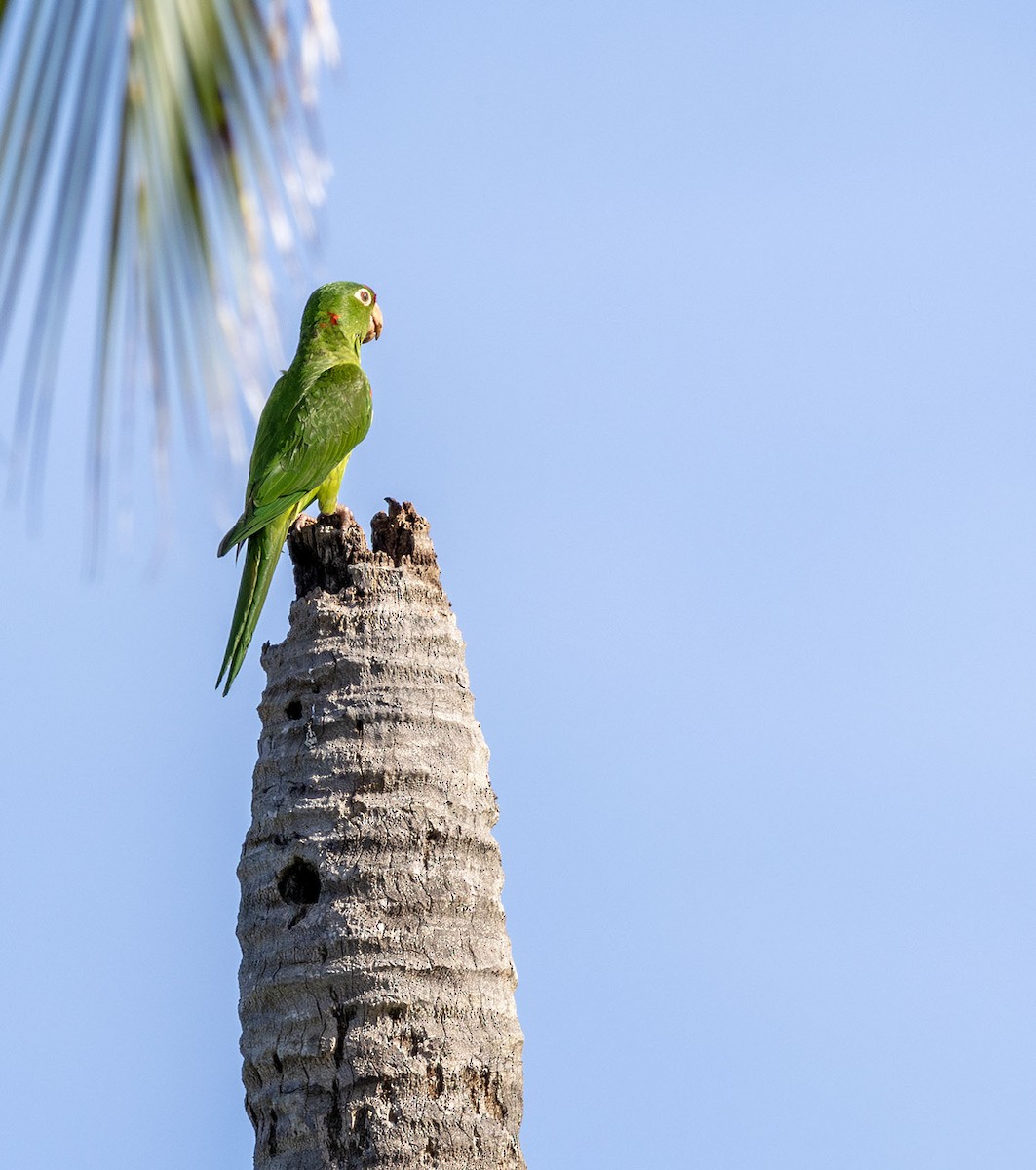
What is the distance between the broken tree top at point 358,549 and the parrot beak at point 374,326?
3046 millimetres

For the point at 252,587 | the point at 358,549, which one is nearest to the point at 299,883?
the point at 358,549

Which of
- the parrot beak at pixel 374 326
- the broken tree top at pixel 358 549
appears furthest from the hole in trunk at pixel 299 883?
the parrot beak at pixel 374 326

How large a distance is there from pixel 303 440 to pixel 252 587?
0.98 meters

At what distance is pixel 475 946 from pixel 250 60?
3903 millimetres

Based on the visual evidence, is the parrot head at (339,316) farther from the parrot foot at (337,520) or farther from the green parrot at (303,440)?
the parrot foot at (337,520)

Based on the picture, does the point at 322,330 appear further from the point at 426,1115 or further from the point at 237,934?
the point at 426,1115

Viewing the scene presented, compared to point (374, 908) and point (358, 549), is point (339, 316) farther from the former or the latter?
point (374, 908)

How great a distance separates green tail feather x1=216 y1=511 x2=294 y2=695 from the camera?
20.9 ft

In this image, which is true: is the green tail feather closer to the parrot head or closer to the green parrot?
the green parrot

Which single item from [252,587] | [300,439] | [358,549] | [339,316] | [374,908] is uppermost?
[339,316]

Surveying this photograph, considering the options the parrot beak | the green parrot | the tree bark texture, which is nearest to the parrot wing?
the green parrot

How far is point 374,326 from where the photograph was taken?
346 inches

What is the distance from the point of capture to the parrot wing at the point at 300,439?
22.6 feet

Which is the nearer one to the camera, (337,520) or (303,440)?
(337,520)
